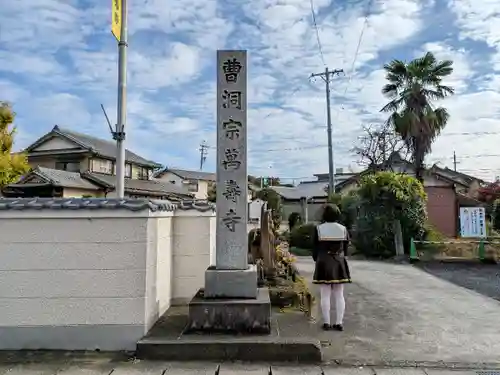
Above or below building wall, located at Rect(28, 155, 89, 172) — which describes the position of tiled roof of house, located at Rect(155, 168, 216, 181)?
above

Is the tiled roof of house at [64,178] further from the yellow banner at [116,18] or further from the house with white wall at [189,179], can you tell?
the house with white wall at [189,179]

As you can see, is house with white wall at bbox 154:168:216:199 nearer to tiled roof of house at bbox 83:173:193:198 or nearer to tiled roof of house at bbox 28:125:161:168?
tiled roof of house at bbox 83:173:193:198

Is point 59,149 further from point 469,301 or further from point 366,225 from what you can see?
point 469,301

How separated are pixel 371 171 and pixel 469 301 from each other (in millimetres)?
17981

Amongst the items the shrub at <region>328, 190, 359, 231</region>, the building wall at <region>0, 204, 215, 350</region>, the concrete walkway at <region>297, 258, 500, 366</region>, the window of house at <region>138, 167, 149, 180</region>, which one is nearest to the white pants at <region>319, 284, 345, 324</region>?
the concrete walkway at <region>297, 258, 500, 366</region>

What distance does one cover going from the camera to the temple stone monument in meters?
5.15

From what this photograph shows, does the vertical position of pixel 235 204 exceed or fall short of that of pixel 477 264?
it exceeds it

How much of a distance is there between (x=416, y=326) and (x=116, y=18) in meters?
8.53

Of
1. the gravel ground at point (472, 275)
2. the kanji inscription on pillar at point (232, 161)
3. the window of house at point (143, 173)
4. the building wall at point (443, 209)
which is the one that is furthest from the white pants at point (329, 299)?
the window of house at point (143, 173)

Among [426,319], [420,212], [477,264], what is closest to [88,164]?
[420,212]

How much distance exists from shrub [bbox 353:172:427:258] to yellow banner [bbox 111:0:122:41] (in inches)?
438

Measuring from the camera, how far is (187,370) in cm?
441

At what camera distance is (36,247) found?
5.06 metres

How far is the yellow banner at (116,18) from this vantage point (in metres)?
8.87
